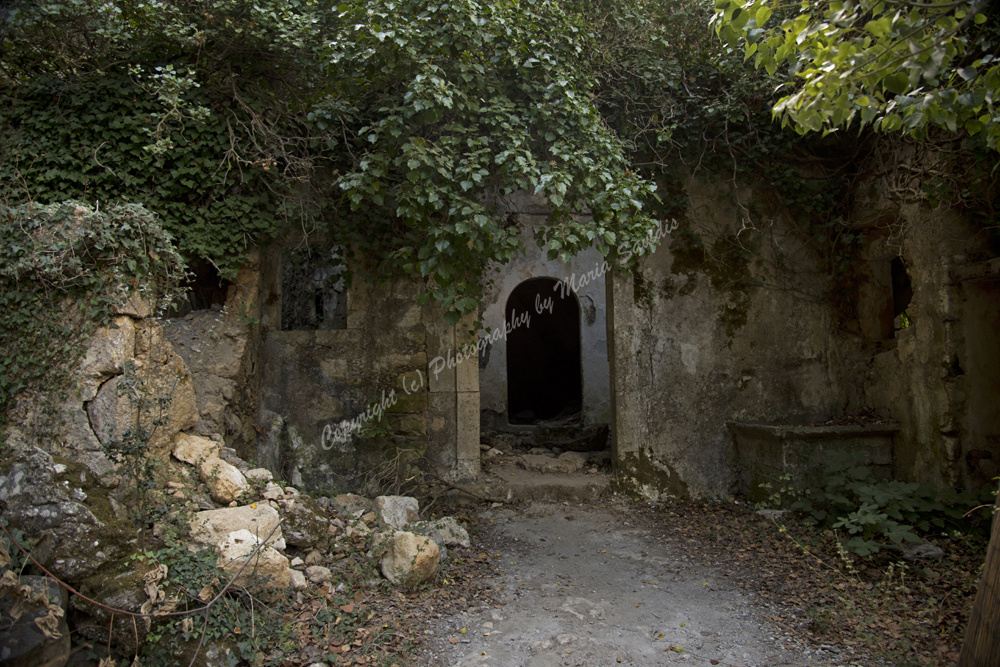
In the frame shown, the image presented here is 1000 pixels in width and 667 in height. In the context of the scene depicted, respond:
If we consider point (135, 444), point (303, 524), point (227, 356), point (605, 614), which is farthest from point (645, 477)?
point (135, 444)

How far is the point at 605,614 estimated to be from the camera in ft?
12.5

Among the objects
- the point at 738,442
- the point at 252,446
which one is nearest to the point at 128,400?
the point at 252,446

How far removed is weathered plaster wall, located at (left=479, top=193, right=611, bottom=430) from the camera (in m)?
9.25

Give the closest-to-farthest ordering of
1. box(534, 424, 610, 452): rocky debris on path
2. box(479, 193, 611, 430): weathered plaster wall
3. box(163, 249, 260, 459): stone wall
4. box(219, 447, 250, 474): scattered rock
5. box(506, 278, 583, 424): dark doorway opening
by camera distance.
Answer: box(219, 447, 250, 474): scattered rock < box(163, 249, 260, 459): stone wall < box(534, 424, 610, 452): rocky debris on path < box(479, 193, 611, 430): weathered plaster wall < box(506, 278, 583, 424): dark doorway opening

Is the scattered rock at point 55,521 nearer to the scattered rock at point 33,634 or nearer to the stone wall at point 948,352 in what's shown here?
the scattered rock at point 33,634

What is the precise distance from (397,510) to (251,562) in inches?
56.6

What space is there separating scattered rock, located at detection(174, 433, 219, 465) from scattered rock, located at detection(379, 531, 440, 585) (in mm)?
1319

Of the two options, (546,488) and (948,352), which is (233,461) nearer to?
(546,488)

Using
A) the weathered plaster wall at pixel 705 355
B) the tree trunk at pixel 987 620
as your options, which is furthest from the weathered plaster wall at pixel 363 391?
the tree trunk at pixel 987 620

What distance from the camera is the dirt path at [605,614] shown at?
330 centimetres

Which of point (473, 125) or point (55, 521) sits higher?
point (473, 125)

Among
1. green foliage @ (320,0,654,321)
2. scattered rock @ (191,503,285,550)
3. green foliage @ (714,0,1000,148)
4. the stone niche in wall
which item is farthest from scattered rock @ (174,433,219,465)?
green foliage @ (714,0,1000,148)

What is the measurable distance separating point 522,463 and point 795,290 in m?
3.24

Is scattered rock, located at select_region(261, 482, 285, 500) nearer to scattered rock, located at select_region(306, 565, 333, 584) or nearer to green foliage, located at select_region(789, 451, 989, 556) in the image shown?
scattered rock, located at select_region(306, 565, 333, 584)
